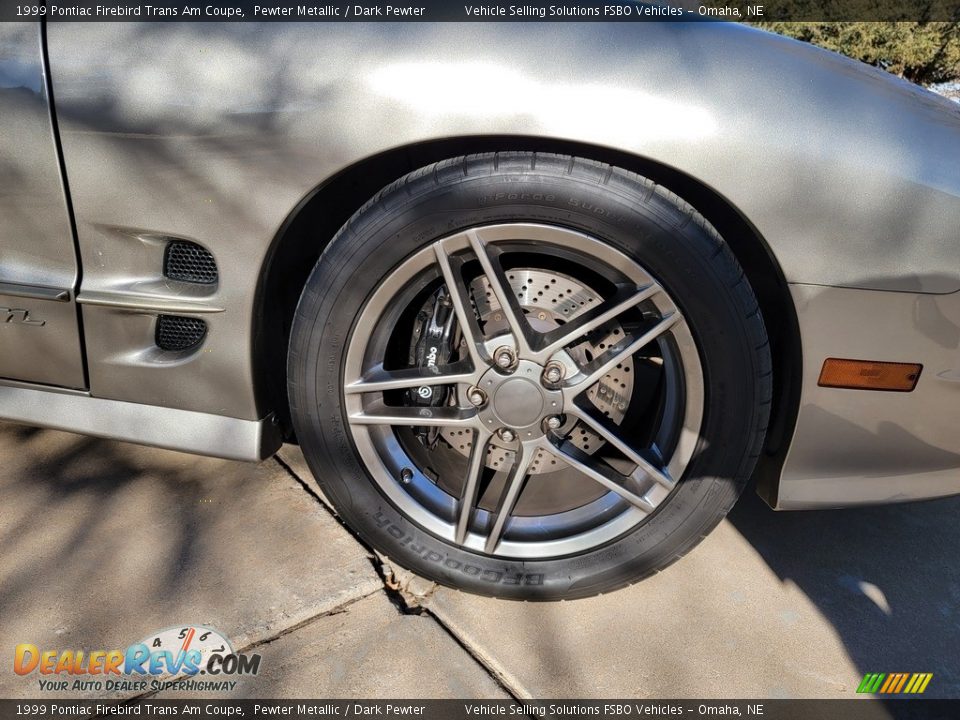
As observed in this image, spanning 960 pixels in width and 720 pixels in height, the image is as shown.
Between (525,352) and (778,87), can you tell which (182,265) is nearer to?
(525,352)

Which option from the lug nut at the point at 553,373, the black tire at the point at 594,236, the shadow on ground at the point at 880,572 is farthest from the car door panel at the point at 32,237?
the shadow on ground at the point at 880,572

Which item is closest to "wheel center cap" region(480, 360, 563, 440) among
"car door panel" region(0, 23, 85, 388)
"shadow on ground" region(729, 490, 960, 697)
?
"shadow on ground" region(729, 490, 960, 697)

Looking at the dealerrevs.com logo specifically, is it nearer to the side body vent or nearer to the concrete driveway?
the concrete driveway

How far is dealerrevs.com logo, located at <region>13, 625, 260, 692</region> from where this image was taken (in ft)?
5.10

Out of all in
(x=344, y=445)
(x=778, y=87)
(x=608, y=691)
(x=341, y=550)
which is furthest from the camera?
(x=341, y=550)

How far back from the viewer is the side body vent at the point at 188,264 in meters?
1.71

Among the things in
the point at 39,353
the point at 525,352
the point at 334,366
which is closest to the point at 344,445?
the point at 334,366

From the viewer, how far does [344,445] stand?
178 centimetres

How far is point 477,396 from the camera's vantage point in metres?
1.69

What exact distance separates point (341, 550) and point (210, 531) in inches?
14.4

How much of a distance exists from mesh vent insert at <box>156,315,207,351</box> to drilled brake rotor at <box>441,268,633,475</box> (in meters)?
0.66

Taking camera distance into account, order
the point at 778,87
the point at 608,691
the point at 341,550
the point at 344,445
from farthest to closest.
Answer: the point at 341,550 < the point at 344,445 < the point at 608,691 < the point at 778,87

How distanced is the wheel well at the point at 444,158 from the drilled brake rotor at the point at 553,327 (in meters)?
0.31

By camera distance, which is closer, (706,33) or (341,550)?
(706,33)
